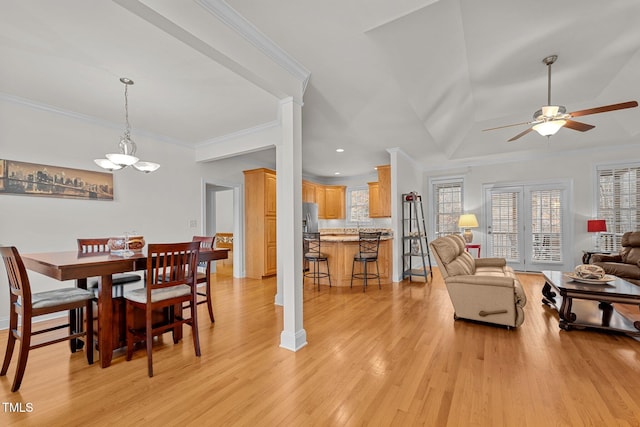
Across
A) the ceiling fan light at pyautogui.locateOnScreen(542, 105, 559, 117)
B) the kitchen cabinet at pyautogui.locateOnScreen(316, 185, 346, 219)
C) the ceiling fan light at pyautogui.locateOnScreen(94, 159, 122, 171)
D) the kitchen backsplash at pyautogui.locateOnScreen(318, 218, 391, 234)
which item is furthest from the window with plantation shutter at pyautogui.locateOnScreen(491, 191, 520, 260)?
the ceiling fan light at pyautogui.locateOnScreen(94, 159, 122, 171)

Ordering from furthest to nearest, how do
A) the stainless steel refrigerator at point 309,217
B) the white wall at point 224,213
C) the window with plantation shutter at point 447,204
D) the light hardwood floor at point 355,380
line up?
the white wall at point 224,213 < the window with plantation shutter at point 447,204 < the stainless steel refrigerator at point 309,217 < the light hardwood floor at point 355,380

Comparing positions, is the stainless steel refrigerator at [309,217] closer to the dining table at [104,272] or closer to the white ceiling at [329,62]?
the white ceiling at [329,62]

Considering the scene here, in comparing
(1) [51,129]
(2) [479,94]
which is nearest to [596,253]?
(2) [479,94]

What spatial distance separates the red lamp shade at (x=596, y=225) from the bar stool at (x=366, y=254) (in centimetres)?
391

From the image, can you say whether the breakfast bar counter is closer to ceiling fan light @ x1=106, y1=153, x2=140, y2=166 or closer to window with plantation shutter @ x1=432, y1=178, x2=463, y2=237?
window with plantation shutter @ x1=432, y1=178, x2=463, y2=237

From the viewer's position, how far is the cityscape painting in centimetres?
320

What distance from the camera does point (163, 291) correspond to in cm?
245

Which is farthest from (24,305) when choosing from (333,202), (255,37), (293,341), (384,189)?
(333,202)

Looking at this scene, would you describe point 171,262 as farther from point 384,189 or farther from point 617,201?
point 617,201

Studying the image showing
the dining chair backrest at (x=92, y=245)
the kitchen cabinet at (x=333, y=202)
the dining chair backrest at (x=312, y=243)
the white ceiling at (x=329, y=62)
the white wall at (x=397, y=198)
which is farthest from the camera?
the kitchen cabinet at (x=333, y=202)

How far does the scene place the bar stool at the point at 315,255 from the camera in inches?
203

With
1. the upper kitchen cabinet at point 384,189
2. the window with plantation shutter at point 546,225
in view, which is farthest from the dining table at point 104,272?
the window with plantation shutter at point 546,225

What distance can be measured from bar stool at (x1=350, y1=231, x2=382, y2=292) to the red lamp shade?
3.91 meters

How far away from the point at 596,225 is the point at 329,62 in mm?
5732
